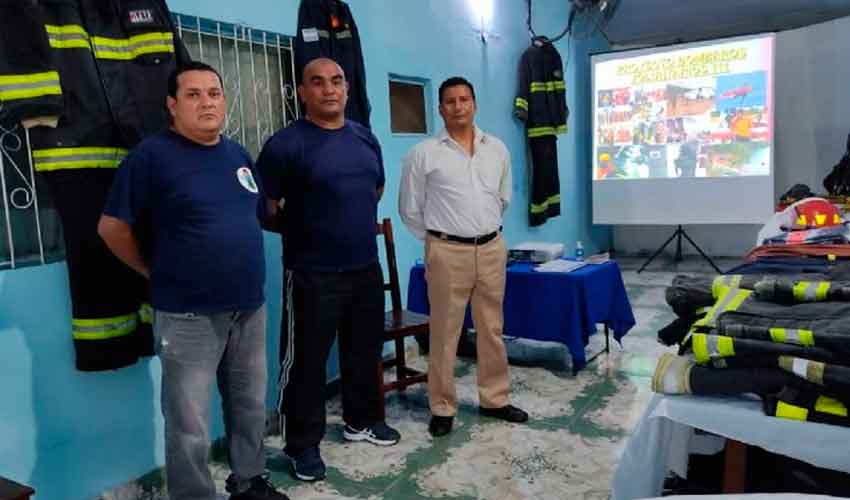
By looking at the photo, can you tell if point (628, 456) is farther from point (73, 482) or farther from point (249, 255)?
point (73, 482)

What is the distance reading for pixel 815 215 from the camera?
2.17 meters

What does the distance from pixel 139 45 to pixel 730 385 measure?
1.86 meters

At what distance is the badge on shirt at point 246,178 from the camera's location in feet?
6.28

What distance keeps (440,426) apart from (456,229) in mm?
789

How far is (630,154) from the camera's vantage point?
554 centimetres

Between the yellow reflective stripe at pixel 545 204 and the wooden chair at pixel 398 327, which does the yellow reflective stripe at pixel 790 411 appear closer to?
the wooden chair at pixel 398 327

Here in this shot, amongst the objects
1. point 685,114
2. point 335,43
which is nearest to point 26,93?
point 335,43

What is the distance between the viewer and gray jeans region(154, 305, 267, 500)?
1812 millimetres

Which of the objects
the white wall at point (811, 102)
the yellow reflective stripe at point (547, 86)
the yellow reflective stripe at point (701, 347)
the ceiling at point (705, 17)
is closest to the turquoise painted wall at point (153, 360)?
the yellow reflective stripe at point (547, 86)

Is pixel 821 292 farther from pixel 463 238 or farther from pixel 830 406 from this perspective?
pixel 463 238

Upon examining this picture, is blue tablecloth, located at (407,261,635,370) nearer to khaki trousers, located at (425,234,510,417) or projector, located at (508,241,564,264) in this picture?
projector, located at (508,241,564,264)

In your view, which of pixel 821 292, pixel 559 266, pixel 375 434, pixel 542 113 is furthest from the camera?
pixel 542 113

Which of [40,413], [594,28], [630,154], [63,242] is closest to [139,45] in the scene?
[63,242]

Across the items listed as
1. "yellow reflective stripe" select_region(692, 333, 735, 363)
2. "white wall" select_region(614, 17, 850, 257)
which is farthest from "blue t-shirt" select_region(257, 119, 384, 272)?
"white wall" select_region(614, 17, 850, 257)
